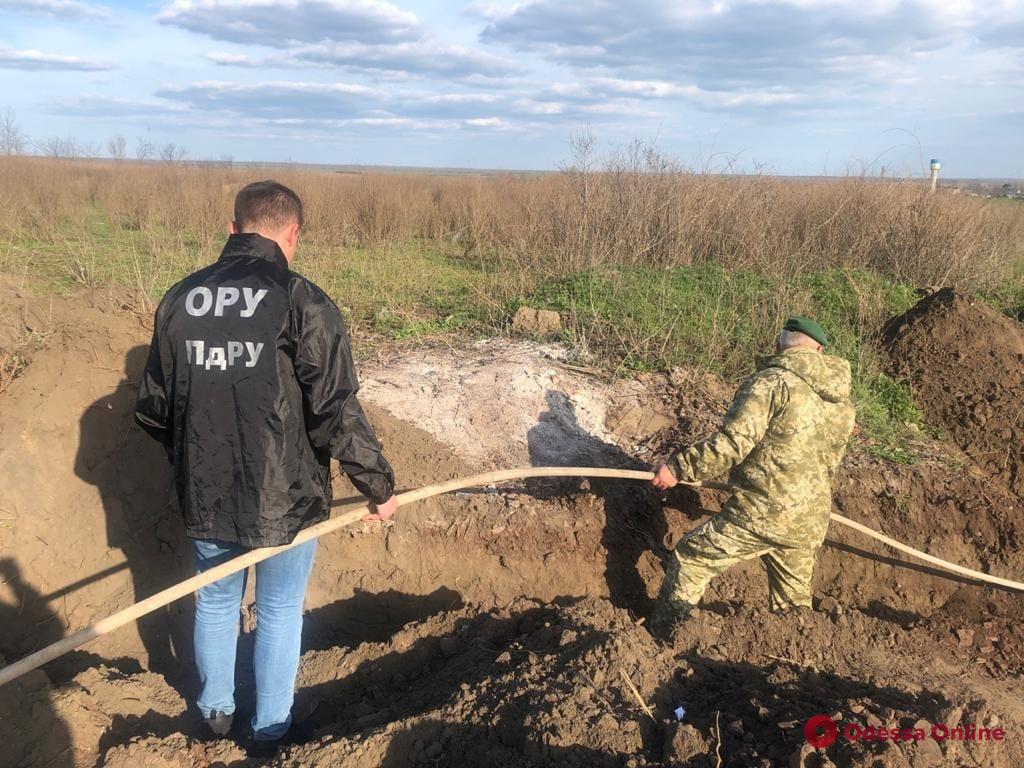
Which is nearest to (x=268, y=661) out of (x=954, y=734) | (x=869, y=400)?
(x=954, y=734)

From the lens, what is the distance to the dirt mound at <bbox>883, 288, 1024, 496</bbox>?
549cm

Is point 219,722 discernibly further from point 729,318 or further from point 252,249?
point 729,318

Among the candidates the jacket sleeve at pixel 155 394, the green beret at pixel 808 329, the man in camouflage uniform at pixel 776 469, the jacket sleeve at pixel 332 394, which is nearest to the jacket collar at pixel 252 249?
the jacket sleeve at pixel 332 394

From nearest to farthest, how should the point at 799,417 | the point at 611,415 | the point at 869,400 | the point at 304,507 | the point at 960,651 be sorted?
the point at 304,507 < the point at 799,417 < the point at 960,651 < the point at 611,415 < the point at 869,400

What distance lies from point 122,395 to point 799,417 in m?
4.07

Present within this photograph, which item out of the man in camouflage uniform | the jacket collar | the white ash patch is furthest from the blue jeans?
the white ash patch

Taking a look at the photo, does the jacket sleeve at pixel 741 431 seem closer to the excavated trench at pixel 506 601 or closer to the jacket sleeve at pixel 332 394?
the excavated trench at pixel 506 601

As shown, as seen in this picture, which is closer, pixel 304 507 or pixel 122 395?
pixel 304 507

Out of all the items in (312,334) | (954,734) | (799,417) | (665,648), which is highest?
(312,334)

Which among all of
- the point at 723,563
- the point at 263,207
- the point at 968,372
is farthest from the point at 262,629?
the point at 968,372

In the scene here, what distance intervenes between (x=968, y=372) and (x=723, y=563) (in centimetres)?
402

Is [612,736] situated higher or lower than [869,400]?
lower

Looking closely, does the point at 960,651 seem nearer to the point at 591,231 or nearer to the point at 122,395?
the point at 122,395

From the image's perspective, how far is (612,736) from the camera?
7.84ft
